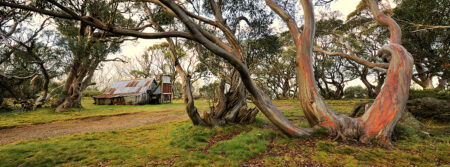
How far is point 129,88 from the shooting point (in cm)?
2614

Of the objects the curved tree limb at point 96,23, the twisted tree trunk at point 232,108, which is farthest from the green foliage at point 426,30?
the curved tree limb at point 96,23

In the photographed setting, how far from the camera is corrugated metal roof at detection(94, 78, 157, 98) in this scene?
82.2ft

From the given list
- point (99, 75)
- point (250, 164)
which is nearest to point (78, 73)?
point (250, 164)

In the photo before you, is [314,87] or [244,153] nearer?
[244,153]

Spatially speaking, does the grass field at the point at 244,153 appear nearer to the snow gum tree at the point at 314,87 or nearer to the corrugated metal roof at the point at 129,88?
the snow gum tree at the point at 314,87

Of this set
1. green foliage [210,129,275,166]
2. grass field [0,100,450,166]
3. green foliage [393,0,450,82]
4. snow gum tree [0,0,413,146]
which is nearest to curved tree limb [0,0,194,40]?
snow gum tree [0,0,413,146]

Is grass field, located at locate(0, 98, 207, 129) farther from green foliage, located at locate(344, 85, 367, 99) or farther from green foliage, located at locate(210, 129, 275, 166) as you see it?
green foliage, located at locate(344, 85, 367, 99)

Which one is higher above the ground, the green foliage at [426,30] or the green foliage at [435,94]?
the green foliage at [426,30]

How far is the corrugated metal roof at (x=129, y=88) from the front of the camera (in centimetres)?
2506

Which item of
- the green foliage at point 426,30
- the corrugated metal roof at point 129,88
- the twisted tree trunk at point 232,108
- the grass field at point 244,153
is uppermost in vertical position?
the green foliage at point 426,30

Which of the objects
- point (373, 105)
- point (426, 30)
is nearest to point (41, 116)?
point (373, 105)

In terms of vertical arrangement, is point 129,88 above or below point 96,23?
below

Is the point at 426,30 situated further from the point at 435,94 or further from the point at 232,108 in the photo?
the point at 232,108

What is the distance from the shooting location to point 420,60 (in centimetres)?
1469
